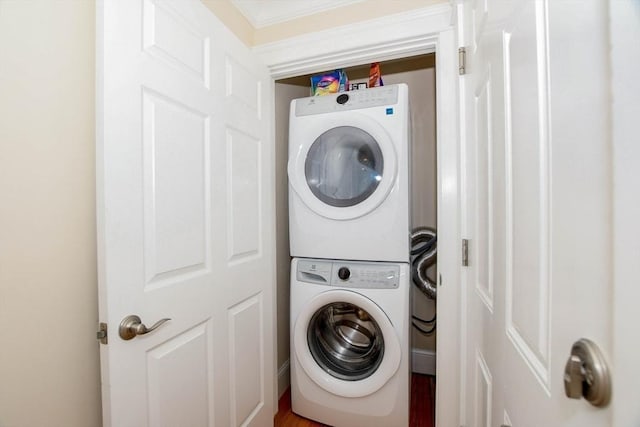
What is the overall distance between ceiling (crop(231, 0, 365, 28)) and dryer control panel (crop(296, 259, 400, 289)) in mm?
1315

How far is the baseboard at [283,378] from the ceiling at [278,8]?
6.95ft

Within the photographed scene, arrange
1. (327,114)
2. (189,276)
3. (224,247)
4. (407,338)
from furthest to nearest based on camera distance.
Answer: (327,114) → (407,338) → (224,247) → (189,276)

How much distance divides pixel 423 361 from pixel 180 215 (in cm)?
201

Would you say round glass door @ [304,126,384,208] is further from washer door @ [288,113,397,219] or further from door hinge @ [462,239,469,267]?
door hinge @ [462,239,469,267]

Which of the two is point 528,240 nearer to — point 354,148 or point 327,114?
point 354,148

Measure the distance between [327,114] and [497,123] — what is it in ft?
3.09

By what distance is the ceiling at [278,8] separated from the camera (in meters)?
1.39

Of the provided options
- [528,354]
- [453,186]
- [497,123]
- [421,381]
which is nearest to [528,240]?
[528,354]

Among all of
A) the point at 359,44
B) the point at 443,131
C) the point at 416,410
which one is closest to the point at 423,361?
the point at 416,410

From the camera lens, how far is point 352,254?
4.75 ft

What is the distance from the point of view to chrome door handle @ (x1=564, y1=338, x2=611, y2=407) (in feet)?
0.95

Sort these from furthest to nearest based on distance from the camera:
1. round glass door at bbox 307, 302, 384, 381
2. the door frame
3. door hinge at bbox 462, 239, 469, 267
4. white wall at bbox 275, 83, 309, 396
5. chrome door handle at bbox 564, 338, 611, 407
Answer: white wall at bbox 275, 83, 309, 396 → round glass door at bbox 307, 302, 384, 381 → the door frame → door hinge at bbox 462, 239, 469, 267 → chrome door handle at bbox 564, 338, 611, 407

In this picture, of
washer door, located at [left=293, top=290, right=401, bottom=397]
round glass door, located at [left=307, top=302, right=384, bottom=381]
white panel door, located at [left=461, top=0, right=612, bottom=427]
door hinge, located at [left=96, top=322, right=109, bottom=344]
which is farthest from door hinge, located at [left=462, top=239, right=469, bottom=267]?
door hinge, located at [left=96, top=322, right=109, bottom=344]

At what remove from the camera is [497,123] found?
687 mm
